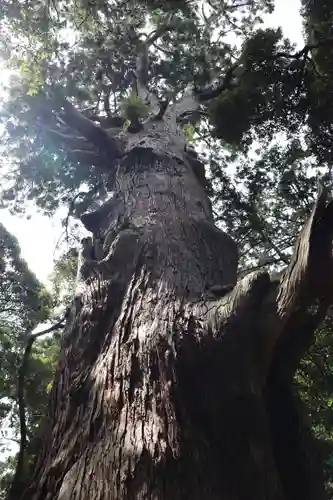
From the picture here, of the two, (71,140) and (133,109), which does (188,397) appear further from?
(71,140)

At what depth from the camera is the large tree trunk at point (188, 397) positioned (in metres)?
2.15

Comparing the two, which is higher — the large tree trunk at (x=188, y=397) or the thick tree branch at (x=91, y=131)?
the thick tree branch at (x=91, y=131)

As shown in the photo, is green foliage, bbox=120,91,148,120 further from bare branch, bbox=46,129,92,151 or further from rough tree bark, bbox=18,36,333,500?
rough tree bark, bbox=18,36,333,500

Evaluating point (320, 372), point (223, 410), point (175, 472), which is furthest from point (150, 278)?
point (320, 372)

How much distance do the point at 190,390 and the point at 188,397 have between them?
44 mm

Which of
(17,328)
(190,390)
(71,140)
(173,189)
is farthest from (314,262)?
(17,328)

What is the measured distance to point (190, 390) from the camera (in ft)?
8.16

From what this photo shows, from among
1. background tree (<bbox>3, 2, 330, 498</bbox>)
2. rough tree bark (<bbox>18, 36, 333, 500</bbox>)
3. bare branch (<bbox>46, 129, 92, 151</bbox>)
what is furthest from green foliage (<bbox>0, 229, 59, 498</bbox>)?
rough tree bark (<bbox>18, 36, 333, 500</bbox>)

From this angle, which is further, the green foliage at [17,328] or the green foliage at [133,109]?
the green foliage at [17,328]

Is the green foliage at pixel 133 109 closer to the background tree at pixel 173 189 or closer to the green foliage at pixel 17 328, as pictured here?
the background tree at pixel 173 189

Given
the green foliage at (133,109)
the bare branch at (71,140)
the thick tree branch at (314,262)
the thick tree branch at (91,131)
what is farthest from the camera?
the bare branch at (71,140)

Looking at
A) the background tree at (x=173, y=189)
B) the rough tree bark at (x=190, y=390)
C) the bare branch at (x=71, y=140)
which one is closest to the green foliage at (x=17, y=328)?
the background tree at (x=173, y=189)

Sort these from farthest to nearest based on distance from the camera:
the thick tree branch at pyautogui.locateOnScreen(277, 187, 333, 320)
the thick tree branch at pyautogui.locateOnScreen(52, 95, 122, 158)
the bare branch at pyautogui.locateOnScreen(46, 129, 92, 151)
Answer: the bare branch at pyautogui.locateOnScreen(46, 129, 92, 151)
the thick tree branch at pyautogui.locateOnScreen(52, 95, 122, 158)
the thick tree branch at pyautogui.locateOnScreen(277, 187, 333, 320)

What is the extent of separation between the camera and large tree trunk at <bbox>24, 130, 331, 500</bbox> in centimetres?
215
